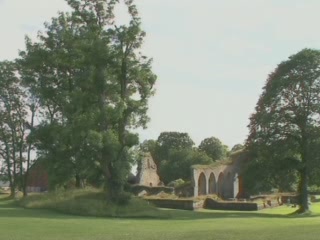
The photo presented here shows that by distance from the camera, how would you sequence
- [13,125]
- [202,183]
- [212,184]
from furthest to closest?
1. [212,184]
2. [202,183]
3. [13,125]

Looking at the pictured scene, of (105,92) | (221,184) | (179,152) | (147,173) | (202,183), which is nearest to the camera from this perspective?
(105,92)

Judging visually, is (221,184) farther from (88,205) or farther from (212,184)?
(88,205)

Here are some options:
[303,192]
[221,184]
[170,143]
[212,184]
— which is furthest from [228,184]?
[170,143]

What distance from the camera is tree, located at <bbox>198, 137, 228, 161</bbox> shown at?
10462 cm

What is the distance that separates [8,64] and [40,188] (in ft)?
125

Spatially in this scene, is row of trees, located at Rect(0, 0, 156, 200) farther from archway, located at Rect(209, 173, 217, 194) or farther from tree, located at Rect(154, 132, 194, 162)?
tree, located at Rect(154, 132, 194, 162)

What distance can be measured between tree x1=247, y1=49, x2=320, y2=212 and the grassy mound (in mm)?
11163

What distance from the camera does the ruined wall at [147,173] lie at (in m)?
65.5

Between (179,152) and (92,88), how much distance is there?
197 feet

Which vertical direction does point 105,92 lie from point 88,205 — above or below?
above

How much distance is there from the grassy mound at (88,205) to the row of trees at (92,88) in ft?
4.93

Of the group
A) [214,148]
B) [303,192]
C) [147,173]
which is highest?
[214,148]

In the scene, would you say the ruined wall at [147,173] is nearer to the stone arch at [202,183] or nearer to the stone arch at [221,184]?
the stone arch at [202,183]

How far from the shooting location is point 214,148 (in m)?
106
